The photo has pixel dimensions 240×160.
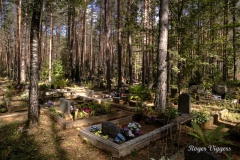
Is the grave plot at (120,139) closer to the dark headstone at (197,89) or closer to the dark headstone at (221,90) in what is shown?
the dark headstone at (221,90)

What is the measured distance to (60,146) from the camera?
4.73 m

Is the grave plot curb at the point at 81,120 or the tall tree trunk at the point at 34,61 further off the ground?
the tall tree trunk at the point at 34,61

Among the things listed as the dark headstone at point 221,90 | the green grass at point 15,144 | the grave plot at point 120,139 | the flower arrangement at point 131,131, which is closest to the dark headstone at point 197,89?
the dark headstone at point 221,90

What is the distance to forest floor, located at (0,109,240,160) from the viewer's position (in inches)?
163

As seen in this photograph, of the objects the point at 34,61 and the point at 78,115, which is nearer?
the point at 34,61

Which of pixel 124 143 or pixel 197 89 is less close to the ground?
pixel 197 89

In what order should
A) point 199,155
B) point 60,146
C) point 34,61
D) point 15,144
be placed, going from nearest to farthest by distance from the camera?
1. point 199,155
2. point 15,144
3. point 60,146
4. point 34,61

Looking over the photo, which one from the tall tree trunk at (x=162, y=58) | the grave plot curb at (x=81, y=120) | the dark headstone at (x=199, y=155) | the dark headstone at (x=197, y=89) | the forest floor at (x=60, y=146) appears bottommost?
the forest floor at (x=60, y=146)

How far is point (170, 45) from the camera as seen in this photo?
11.2 metres

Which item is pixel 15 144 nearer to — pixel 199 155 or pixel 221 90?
pixel 199 155

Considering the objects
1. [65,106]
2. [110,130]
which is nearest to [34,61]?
[65,106]

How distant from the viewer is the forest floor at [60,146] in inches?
163

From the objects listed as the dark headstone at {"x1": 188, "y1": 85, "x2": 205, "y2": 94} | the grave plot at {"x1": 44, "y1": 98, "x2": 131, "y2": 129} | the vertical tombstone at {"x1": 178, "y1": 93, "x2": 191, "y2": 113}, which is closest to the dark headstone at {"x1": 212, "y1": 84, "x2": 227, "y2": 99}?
the dark headstone at {"x1": 188, "y1": 85, "x2": 205, "y2": 94}

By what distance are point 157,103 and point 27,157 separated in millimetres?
5670
